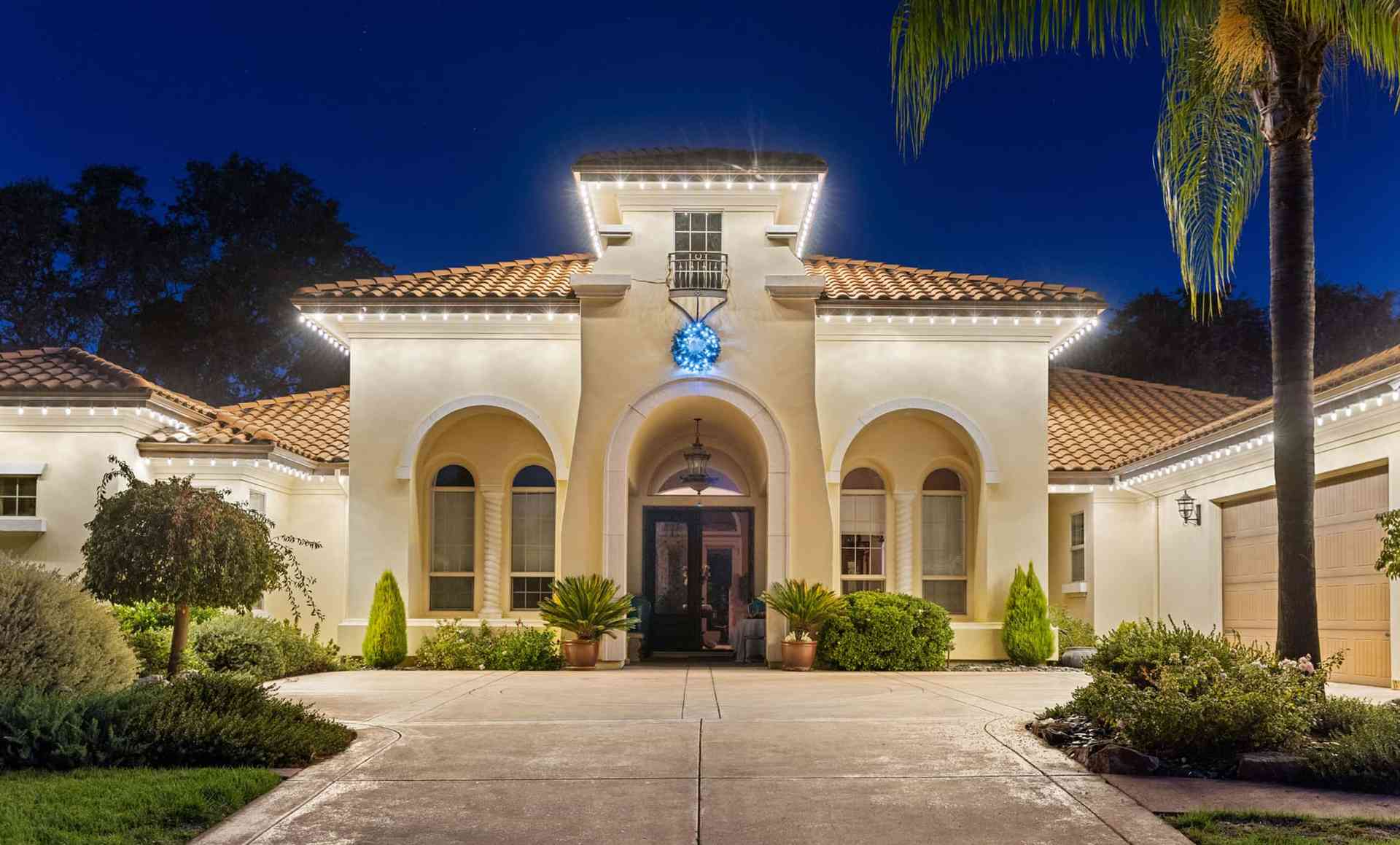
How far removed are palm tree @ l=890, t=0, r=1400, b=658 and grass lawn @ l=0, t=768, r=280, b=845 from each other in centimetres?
626

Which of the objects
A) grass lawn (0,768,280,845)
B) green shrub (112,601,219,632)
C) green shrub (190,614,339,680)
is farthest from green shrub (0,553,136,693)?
green shrub (112,601,219,632)

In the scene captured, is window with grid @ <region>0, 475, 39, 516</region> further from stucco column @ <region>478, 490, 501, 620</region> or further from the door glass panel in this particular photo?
the door glass panel

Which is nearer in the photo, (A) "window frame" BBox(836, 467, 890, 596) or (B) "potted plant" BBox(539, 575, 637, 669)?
(B) "potted plant" BBox(539, 575, 637, 669)

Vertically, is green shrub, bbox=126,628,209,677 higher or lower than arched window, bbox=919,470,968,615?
lower

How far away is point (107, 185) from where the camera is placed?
43.2 meters

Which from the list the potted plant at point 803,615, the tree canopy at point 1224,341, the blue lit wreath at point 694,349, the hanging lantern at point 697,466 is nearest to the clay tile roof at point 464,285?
the blue lit wreath at point 694,349

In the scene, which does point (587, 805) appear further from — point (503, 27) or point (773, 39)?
point (773, 39)

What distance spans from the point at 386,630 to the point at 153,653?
389cm

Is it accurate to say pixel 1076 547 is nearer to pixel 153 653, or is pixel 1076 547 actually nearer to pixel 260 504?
pixel 260 504

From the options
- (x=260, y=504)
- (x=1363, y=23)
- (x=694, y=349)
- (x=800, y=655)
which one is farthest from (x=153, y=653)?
(x=1363, y=23)

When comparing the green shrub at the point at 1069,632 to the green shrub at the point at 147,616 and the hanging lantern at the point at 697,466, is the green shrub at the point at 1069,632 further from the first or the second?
the green shrub at the point at 147,616

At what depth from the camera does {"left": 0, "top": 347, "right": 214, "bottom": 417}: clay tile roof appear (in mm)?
18016

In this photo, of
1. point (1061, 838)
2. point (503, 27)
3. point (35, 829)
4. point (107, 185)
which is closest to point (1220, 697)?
point (1061, 838)

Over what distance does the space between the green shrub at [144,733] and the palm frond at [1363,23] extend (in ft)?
28.4
